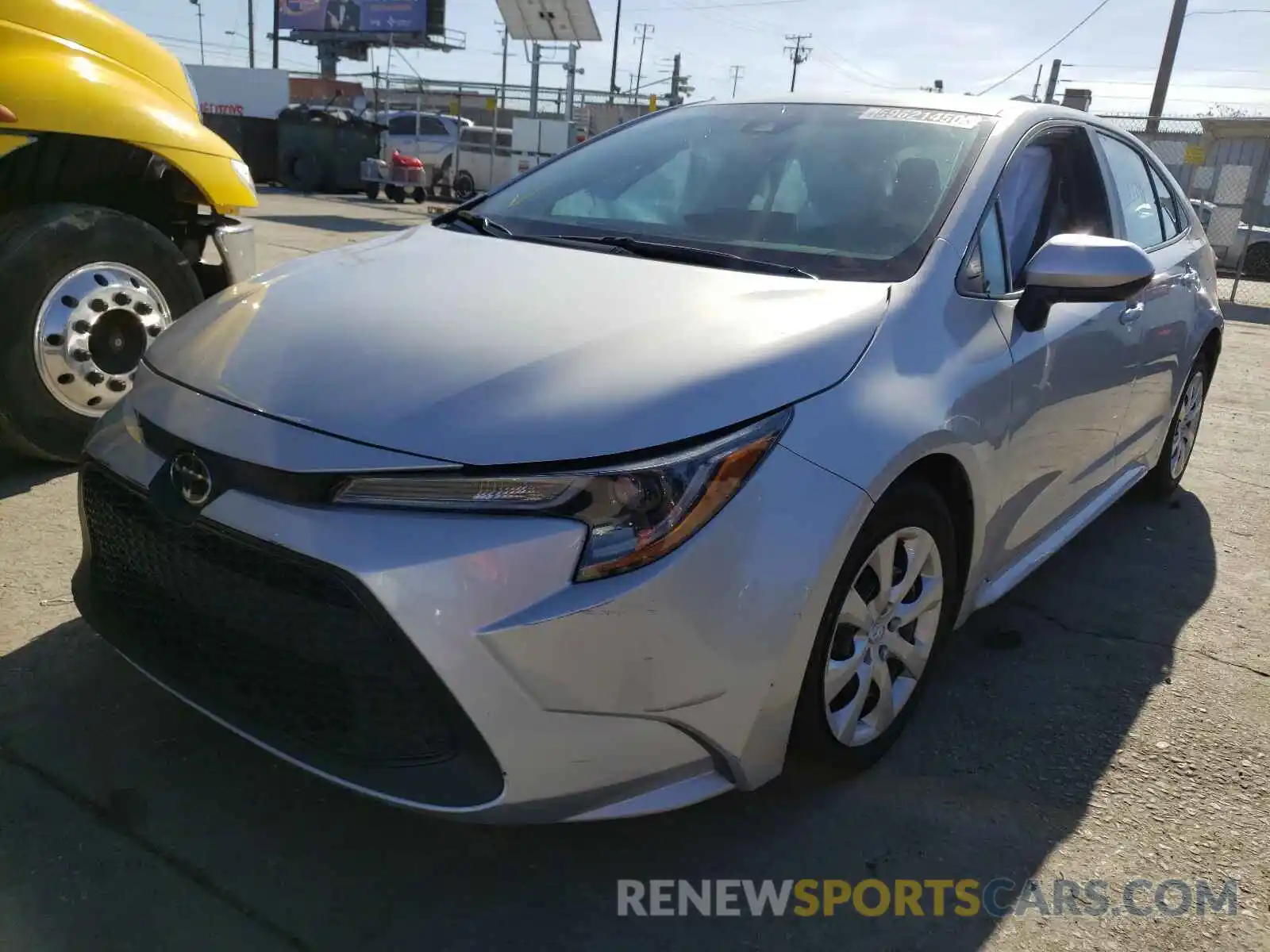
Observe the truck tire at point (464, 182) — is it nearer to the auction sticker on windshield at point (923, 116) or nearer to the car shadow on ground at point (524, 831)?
the auction sticker on windshield at point (923, 116)

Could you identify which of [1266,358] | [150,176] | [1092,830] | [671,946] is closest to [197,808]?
[671,946]

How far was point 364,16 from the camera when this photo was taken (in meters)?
50.5

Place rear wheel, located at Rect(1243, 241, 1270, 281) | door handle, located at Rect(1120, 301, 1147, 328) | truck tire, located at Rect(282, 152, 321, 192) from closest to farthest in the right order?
door handle, located at Rect(1120, 301, 1147, 328), rear wheel, located at Rect(1243, 241, 1270, 281), truck tire, located at Rect(282, 152, 321, 192)

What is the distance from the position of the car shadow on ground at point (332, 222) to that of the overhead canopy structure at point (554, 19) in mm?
10231

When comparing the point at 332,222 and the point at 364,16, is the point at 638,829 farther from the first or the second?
the point at 364,16

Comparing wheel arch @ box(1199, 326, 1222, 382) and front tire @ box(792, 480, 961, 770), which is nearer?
front tire @ box(792, 480, 961, 770)

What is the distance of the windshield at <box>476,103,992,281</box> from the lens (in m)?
2.57

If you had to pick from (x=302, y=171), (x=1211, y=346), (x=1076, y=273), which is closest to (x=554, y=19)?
(x=302, y=171)

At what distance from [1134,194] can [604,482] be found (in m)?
2.94

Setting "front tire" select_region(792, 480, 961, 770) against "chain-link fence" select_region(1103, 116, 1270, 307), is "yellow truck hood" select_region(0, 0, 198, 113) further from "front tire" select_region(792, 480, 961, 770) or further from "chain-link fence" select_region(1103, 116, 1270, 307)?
"chain-link fence" select_region(1103, 116, 1270, 307)

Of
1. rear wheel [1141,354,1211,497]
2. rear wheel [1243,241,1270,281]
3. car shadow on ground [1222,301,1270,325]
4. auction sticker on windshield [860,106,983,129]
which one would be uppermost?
auction sticker on windshield [860,106,983,129]

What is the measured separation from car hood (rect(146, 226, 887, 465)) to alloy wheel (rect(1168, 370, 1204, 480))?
281cm

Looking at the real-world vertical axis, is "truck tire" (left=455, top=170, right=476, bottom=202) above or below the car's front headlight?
below

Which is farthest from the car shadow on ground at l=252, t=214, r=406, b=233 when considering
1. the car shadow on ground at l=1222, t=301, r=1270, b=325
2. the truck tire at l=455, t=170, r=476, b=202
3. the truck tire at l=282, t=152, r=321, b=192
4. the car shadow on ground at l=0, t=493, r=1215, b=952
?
the car shadow on ground at l=0, t=493, r=1215, b=952
